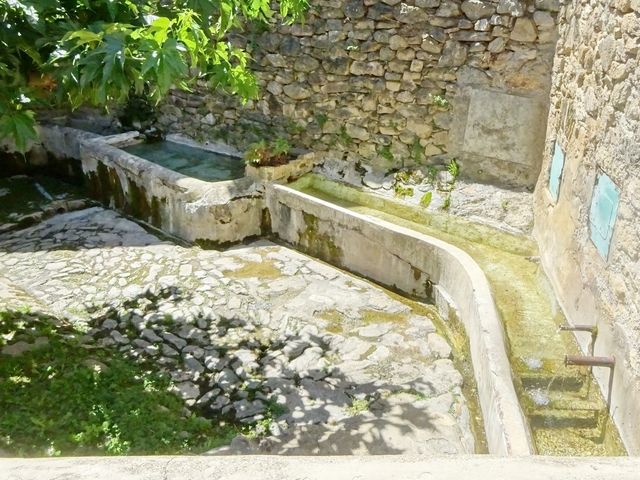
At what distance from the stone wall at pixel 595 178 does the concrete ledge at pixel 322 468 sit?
56.6 inches

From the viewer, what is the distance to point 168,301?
16.9ft

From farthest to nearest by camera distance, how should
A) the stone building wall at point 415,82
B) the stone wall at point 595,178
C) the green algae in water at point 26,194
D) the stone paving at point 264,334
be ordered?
the green algae in water at point 26,194
the stone building wall at point 415,82
the stone paving at point 264,334
the stone wall at point 595,178

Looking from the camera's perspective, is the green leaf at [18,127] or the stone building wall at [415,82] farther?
the stone building wall at [415,82]

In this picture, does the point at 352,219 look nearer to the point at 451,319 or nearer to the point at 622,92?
the point at 451,319

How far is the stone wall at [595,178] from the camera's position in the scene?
2.88 meters

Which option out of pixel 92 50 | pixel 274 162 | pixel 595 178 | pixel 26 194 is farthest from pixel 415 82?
pixel 26 194

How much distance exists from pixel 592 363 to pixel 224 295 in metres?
3.24

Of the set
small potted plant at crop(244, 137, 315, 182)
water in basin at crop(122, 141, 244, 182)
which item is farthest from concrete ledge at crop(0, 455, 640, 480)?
water in basin at crop(122, 141, 244, 182)

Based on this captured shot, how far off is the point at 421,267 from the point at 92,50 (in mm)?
3379

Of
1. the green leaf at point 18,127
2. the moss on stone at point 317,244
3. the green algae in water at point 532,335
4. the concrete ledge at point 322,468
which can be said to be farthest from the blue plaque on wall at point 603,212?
the green leaf at point 18,127

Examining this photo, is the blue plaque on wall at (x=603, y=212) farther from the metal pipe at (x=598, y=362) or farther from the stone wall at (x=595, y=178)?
the metal pipe at (x=598, y=362)

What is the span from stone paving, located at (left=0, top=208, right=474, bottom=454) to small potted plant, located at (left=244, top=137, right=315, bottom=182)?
0.82 metres

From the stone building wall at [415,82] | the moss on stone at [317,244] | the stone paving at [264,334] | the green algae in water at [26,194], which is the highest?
the stone building wall at [415,82]

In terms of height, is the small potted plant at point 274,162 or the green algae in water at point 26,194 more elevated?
the small potted plant at point 274,162
